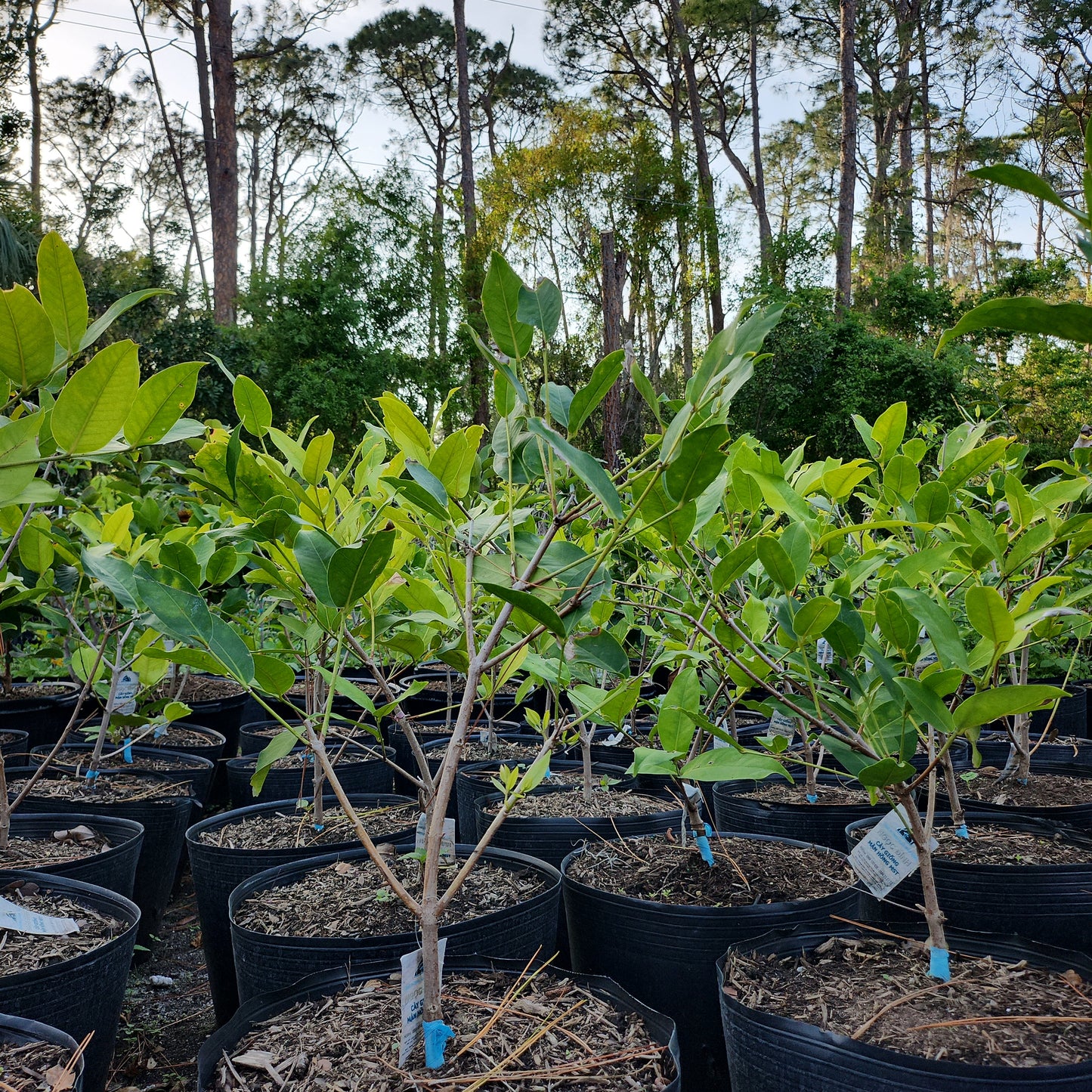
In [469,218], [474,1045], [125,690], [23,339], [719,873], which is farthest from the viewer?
[469,218]

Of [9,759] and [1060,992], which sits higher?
[1060,992]

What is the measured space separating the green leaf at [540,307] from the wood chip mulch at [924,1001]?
2.73 feet

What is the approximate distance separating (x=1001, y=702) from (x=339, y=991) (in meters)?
0.88

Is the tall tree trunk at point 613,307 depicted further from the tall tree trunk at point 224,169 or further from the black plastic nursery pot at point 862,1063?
the tall tree trunk at point 224,169

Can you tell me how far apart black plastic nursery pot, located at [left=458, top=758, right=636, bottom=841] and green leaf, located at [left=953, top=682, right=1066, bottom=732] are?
1.38 meters

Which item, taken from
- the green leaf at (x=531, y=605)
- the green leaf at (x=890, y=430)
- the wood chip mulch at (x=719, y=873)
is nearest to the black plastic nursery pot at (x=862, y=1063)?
the wood chip mulch at (x=719, y=873)

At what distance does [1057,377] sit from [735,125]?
30.8ft

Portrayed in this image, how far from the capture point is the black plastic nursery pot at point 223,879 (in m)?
1.71

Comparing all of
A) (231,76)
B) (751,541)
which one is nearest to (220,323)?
(231,76)

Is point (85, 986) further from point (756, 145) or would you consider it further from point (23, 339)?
point (756, 145)

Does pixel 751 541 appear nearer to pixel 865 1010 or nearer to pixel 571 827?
pixel 865 1010

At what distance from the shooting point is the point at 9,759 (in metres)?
2.79

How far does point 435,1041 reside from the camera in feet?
3.09

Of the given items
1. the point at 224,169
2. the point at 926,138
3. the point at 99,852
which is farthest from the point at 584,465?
the point at 926,138
